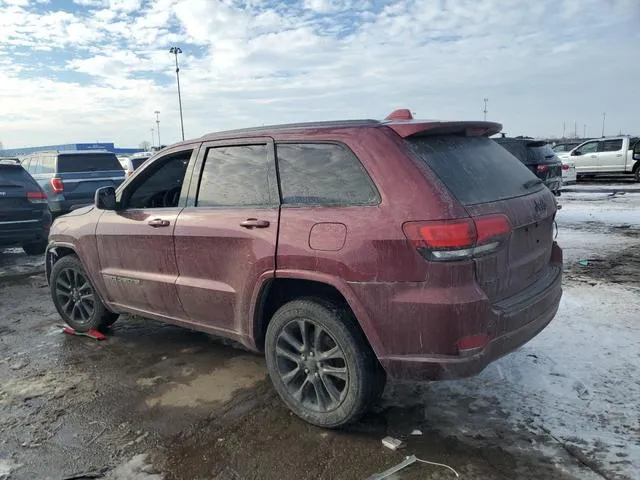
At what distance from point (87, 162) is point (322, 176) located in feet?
35.3

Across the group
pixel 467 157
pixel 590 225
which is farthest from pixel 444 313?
pixel 590 225

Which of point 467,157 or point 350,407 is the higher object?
point 467,157

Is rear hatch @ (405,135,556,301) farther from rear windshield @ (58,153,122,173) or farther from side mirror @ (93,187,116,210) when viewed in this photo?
rear windshield @ (58,153,122,173)

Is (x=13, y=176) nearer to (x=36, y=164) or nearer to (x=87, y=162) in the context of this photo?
(x=87, y=162)

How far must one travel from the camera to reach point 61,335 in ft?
16.9

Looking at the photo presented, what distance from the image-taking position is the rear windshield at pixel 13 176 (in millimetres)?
8812

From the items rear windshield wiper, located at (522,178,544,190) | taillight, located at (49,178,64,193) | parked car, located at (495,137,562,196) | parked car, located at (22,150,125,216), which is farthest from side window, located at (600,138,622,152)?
rear windshield wiper, located at (522,178,544,190)

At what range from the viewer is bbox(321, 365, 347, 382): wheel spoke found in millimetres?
3127

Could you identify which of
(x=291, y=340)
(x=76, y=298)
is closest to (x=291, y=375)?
(x=291, y=340)

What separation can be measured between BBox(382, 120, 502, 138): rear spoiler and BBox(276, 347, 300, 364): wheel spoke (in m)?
1.50

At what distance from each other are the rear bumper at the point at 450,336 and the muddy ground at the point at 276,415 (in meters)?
0.50

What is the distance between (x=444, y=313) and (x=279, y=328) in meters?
1.12

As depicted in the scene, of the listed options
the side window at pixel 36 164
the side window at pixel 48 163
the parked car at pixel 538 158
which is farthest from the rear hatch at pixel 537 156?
the side window at pixel 36 164

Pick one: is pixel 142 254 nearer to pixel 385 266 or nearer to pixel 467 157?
pixel 385 266
